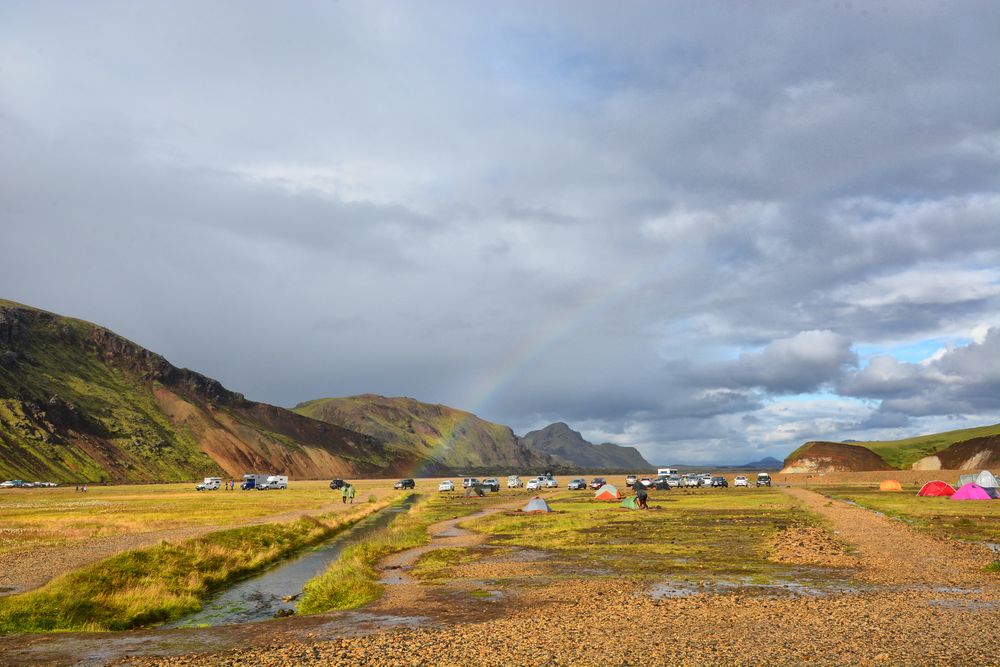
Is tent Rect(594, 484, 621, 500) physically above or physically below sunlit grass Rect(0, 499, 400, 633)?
above

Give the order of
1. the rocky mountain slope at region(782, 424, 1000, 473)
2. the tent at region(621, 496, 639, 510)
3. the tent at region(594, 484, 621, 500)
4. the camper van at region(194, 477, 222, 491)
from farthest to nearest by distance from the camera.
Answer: the rocky mountain slope at region(782, 424, 1000, 473) < the camper van at region(194, 477, 222, 491) < the tent at region(594, 484, 621, 500) < the tent at region(621, 496, 639, 510)

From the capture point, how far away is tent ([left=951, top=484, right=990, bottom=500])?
7094cm

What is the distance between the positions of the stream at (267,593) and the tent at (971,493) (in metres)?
61.3

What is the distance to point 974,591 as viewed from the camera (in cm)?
2297

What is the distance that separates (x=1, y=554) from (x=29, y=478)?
126686 millimetres

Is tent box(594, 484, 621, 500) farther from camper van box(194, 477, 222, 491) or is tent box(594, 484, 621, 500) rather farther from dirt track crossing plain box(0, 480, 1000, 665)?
camper van box(194, 477, 222, 491)

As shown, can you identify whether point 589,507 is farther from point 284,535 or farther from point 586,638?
point 586,638

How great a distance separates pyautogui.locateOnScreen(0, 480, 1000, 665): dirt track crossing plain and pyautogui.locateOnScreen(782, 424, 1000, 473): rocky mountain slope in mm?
124730

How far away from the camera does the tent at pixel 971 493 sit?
233 ft

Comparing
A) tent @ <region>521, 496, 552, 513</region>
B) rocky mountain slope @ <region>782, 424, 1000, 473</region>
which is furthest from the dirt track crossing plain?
rocky mountain slope @ <region>782, 424, 1000, 473</region>

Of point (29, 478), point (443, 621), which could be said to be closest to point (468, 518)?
point (443, 621)

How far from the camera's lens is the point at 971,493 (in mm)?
71688

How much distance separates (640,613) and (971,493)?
222ft

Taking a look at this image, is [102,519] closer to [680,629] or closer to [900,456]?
[680,629]
